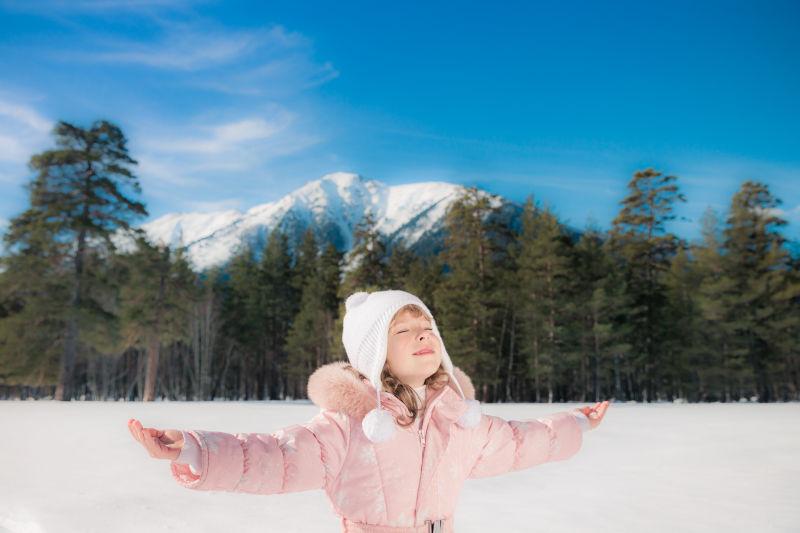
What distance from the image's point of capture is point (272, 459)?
2033 millimetres

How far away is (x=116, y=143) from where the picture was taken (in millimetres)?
25172

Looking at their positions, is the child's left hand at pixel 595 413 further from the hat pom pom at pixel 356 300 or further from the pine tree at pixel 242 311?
the pine tree at pixel 242 311

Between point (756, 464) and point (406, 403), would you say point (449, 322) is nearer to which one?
point (756, 464)

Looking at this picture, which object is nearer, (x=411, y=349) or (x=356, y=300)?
(x=411, y=349)

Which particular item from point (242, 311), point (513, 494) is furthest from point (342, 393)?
point (242, 311)

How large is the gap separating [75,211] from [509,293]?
21.1 metres

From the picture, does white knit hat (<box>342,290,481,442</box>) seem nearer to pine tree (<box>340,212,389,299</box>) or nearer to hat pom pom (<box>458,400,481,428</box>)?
hat pom pom (<box>458,400,481,428</box>)

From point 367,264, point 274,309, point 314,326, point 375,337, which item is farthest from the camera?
point 274,309

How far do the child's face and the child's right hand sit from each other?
889 mm

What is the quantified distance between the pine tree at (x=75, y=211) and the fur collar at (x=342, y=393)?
2417 centimetres

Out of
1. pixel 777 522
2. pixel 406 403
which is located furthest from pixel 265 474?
pixel 777 522

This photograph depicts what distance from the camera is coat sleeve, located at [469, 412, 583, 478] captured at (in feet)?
8.13

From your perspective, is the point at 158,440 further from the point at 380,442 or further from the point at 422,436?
the point at 422,436

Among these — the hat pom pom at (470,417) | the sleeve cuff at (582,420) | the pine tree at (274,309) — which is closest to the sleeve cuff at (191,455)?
the hat pom pom at (470,417)
